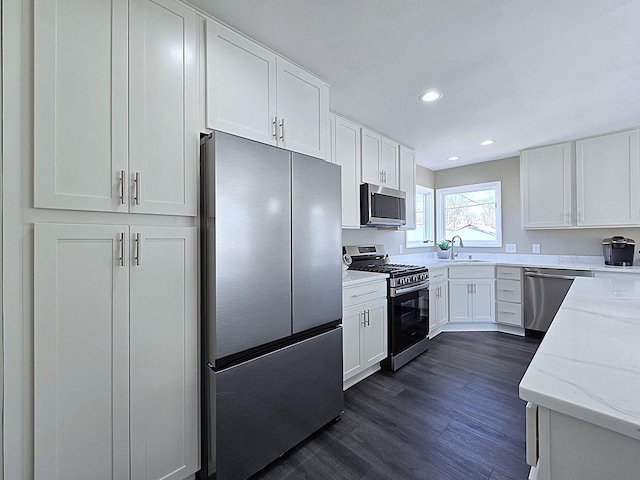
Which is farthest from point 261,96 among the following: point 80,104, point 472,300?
point 472,300

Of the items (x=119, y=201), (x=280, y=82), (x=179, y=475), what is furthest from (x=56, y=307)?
(x=280, y=82)

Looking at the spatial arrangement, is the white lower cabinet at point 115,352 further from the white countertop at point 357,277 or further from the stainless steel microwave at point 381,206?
the stainless steel microwave at point 381,206

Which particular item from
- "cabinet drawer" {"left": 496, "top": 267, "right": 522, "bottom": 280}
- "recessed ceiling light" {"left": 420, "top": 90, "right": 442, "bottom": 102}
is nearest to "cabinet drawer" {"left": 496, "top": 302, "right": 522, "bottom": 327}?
"cabinet drawer" {"left": 496, "top": 267, "right": 522, "bottom": 280}

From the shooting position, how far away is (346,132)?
282 centimetres

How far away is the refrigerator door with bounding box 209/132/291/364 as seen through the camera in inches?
55.6

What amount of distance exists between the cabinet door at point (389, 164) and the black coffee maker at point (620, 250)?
254 centimetres

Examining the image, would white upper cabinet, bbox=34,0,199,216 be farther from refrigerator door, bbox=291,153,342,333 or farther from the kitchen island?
the kitchen island

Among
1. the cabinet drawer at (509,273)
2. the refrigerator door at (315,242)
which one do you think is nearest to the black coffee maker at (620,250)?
the cabinet drawer at (509,273)

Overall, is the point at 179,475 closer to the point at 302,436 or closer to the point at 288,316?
the point at 302,436

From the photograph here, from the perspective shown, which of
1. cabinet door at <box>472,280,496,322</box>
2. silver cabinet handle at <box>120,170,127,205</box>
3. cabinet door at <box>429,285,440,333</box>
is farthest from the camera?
cabinet door at <box>472,280,496,322</box>

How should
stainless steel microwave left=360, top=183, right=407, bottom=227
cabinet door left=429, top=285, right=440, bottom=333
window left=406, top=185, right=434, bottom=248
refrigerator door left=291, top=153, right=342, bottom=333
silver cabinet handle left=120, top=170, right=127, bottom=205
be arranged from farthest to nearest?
1. window left=406, top=185, right=434, bottom=248
2. cabinet door left=429, top=285, right=440, bottom=333
3. stainless steel microwave left=360, top=183, right=407, bottom=227
4. refrigerator door left=291, top=153, right=342, bottom=333
5. silver cabinet handle left=120, top=170, right=127, bottom=205

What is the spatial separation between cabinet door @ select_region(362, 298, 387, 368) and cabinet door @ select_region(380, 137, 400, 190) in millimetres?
1438

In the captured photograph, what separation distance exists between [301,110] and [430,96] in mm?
1185

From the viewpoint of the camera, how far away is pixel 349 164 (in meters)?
2.83
